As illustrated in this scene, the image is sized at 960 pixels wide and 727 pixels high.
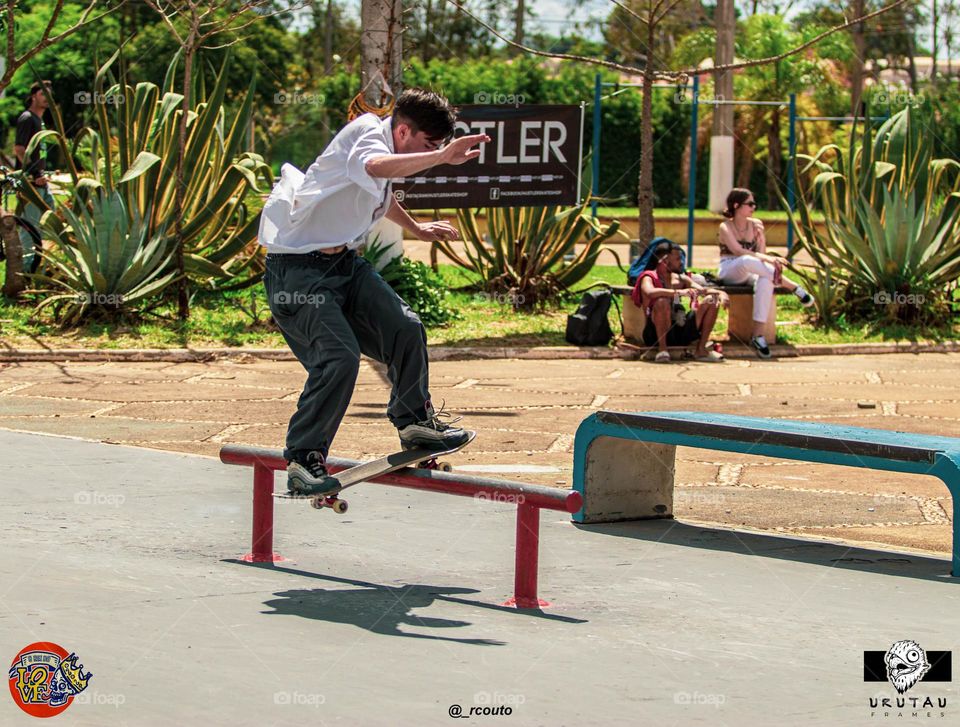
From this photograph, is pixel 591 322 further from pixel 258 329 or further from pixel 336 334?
pixel 336 334

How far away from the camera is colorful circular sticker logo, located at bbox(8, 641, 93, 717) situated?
3873mm

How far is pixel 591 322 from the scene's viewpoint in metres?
13.4

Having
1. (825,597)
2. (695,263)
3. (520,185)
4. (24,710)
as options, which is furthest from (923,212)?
(24,710)

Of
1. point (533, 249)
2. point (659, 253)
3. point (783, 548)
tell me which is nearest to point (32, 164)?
point (533, 249)

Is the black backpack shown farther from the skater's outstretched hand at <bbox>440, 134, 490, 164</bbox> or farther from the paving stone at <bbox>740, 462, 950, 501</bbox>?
the skater's outstretched hand at <bbox>440, 134, 490, 164</bbox>

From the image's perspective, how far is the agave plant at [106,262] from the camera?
1305 cm

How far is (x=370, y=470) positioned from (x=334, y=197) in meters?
1.01

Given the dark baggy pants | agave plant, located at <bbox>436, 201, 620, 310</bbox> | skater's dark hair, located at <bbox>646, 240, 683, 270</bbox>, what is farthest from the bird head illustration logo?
agave plant, located at <bbox>436, 201, 620, 310</bbox>

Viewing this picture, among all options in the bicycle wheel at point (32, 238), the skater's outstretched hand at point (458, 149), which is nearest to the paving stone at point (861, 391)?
the skater's outstretched hand at point (458, 149)

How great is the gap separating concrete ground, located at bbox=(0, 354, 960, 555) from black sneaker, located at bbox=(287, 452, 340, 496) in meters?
2.22

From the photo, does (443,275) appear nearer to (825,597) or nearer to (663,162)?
(825,597)

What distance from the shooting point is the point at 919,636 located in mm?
4855

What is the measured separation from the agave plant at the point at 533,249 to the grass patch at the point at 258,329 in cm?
19

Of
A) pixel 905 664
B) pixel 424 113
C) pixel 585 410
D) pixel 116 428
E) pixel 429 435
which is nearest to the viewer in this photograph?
pixel 905 664
